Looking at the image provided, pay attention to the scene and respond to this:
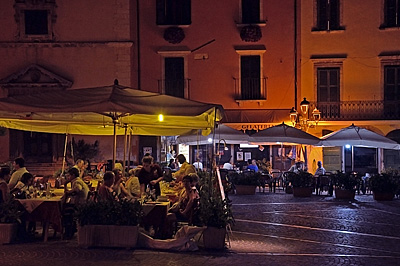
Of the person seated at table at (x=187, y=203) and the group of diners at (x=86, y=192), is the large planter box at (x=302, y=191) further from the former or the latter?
the person seated at table at (x=187, y=203)

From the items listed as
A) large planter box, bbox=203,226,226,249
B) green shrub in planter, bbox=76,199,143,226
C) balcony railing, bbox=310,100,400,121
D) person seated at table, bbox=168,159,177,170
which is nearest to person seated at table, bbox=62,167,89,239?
green shrub in planter, bbox=76,199,143,226

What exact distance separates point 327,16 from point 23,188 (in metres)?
19.0

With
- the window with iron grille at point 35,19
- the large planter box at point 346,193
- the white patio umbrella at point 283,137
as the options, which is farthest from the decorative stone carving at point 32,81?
the large planter box at point 346,193

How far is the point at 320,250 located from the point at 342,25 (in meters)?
18.1

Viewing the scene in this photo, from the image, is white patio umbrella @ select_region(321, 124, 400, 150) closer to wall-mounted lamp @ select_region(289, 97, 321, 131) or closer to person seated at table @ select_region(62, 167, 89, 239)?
wall-mounted lamp @ select_region(289, 97, 321, 131)

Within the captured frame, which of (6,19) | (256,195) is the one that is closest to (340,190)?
(256,195)

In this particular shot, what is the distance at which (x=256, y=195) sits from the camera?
20734 millimetres

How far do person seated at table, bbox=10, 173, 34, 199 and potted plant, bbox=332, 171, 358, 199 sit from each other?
Answer: 11487mm

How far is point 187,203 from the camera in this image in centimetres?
1021

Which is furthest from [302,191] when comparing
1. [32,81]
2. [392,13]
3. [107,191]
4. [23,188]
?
[32,81]

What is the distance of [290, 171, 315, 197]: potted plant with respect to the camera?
65.4ft

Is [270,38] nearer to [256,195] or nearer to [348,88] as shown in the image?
[348,88]

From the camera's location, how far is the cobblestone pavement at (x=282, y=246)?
888cm

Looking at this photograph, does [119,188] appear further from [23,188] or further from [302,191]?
[302,191]
